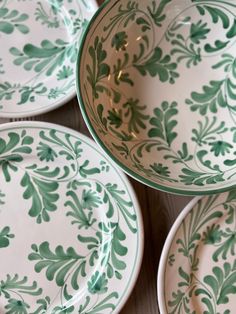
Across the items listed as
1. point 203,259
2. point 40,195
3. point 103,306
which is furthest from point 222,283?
point 40,195

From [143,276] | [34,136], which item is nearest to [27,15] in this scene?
[34,136]

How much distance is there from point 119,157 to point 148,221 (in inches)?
5.7

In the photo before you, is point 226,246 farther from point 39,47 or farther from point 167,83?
point 39,47

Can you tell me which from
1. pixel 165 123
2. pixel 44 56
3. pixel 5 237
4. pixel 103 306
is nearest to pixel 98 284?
pixel 103 306

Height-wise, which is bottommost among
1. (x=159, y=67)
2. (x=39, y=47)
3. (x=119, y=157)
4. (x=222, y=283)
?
(x=222, y=283)

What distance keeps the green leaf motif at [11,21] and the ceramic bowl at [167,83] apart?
0.16 m

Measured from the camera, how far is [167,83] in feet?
2.28

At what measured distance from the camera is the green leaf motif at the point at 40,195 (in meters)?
0.67

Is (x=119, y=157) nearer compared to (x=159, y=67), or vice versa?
(x=119, y=157)

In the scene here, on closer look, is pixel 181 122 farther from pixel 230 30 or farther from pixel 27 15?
pixel 27 15

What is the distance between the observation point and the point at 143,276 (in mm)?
669

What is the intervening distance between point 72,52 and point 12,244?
31 cm

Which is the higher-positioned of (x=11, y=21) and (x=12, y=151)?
(x=11, y=21)

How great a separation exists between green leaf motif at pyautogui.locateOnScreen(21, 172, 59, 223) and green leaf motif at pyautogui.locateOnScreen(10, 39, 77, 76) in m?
0.18
